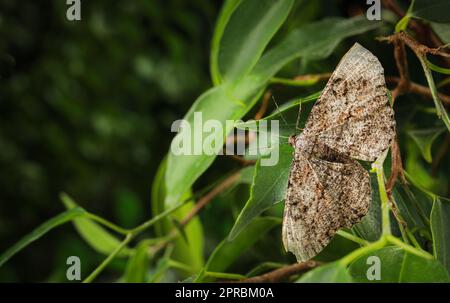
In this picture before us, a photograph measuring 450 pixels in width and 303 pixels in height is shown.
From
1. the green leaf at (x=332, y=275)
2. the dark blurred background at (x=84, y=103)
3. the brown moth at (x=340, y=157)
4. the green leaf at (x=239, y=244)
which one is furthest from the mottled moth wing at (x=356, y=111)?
the dark blurred background at (x=84, y=103)

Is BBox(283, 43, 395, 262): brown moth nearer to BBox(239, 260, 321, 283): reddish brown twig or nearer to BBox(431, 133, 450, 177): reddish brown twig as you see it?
BBox(239, 260, 321, 283): reddish brown twig

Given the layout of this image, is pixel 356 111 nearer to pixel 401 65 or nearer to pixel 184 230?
pixel 401 65

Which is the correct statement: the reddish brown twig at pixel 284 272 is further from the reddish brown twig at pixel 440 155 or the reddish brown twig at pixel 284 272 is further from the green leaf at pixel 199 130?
the reddish brown twig at pixel 440 155

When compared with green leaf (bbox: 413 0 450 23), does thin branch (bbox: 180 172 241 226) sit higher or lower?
lower

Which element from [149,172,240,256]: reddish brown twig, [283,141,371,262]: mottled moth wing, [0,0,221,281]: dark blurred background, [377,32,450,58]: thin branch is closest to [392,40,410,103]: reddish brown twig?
[377,32,450,58]: thin branch

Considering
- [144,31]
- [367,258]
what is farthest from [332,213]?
[144,31]
